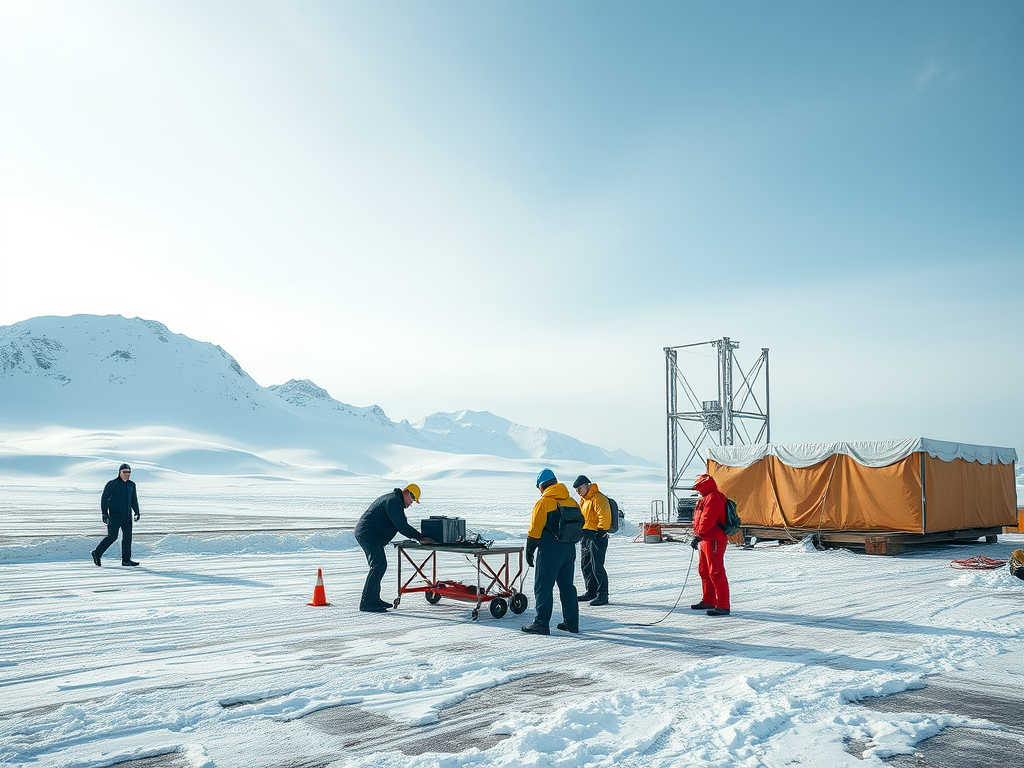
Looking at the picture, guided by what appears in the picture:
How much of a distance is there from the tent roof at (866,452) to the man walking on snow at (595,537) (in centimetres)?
1110

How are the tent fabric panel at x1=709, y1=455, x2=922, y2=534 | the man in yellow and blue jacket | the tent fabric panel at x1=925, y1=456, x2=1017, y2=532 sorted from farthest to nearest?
the tent fabric panel at x1=925, y1=456, x2=1017, y2=532, the tent fabric panel at x1=709, y1=455, x2=922, y2=534, the man in yellow and blue jacket

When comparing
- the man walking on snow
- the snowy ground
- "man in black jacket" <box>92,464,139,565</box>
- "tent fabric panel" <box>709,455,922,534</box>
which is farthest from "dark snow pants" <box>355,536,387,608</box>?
"tent fabric panel" <box>709,455,922,534</box>

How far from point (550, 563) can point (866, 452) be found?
44.2ft

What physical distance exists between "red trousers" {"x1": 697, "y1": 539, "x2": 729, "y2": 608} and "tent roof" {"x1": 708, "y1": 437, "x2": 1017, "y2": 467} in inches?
430

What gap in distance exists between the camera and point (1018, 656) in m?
7.12

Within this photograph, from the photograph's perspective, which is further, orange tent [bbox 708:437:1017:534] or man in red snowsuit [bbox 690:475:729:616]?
orange tent [bbox 708:437:1017:534]

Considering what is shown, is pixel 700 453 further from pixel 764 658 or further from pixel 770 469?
pixel 764 658

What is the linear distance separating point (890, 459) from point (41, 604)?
678 inches

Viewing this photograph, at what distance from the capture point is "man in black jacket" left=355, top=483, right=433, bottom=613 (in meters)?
9.52

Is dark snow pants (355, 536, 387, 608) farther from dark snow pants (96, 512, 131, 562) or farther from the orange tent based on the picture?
the orange tent

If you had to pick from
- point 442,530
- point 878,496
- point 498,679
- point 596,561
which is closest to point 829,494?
point 878,496

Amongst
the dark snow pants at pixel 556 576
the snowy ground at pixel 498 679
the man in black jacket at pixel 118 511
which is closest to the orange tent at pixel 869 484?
the snowy ground at pixel 498 679

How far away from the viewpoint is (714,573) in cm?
955

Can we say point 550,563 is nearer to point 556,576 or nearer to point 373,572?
point 556,576
